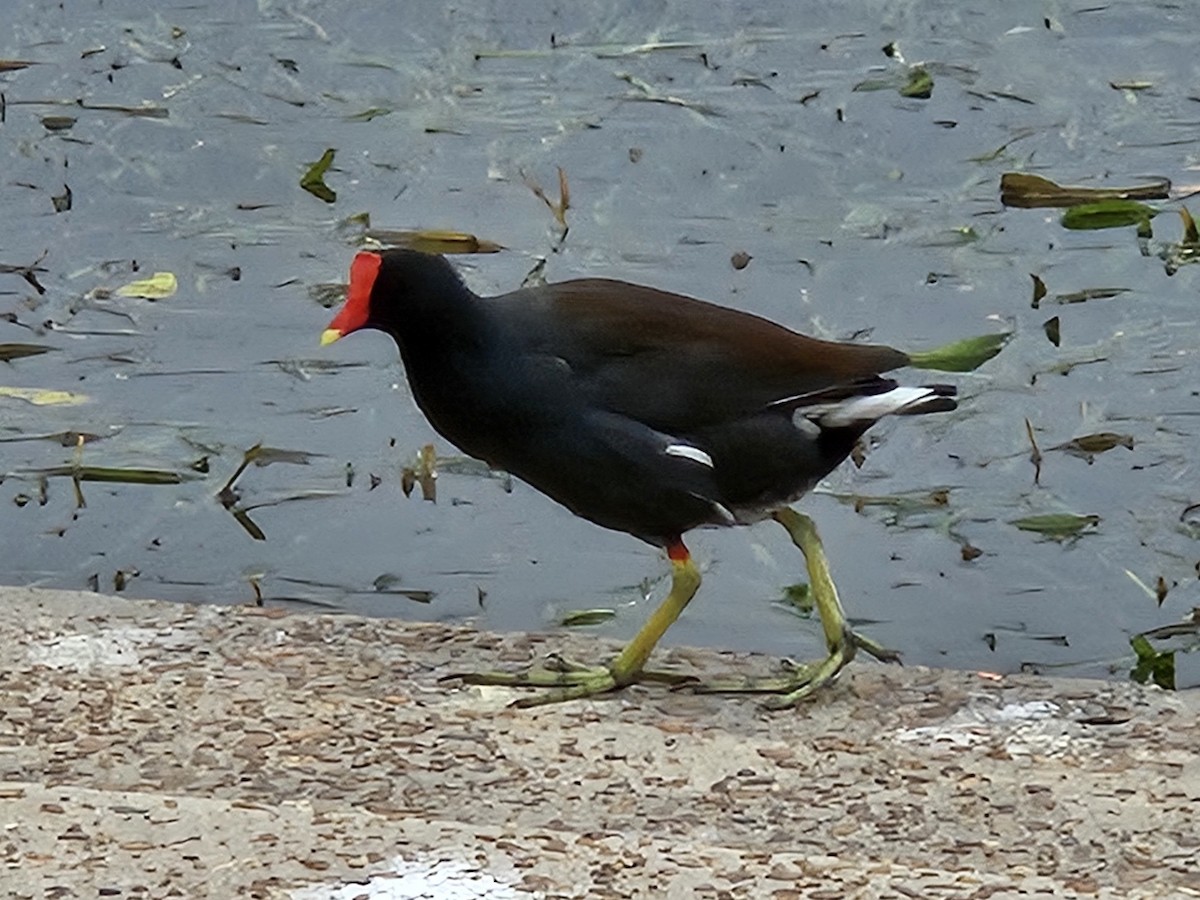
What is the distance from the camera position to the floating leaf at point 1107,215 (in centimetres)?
620

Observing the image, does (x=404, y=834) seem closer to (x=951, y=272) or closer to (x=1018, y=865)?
(x=1018, y=865)

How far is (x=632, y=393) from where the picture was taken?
12.2 ft

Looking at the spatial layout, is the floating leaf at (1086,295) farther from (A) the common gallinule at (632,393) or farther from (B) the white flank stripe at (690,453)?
(B) the white flank stripe at (690,453)

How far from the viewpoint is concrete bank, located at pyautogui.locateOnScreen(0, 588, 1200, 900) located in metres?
2.77

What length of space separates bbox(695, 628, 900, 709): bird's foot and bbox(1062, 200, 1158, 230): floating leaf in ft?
8.29

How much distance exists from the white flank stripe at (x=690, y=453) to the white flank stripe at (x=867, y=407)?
0.18 m

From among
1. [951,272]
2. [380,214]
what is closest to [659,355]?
[951,272]

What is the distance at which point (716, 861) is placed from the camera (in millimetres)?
2801

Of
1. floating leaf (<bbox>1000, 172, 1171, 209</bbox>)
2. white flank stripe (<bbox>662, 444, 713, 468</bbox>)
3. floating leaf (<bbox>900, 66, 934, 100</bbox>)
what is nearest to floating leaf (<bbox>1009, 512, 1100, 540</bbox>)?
white flank stripe (<bbox>662, 444, 713, 468</bbox>)

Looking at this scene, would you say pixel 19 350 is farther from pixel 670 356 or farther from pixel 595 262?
pixel 670 356

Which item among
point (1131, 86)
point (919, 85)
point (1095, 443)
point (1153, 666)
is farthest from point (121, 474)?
point (1131, 86)

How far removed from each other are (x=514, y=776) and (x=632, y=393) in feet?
2.12

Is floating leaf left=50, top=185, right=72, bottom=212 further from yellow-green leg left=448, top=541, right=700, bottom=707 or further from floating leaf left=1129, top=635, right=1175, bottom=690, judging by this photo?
floating leaf left=1129, top=635, right=1175, bottom=690

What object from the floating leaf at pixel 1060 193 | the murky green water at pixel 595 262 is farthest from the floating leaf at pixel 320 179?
the floating leaf at pixel 1060 193
